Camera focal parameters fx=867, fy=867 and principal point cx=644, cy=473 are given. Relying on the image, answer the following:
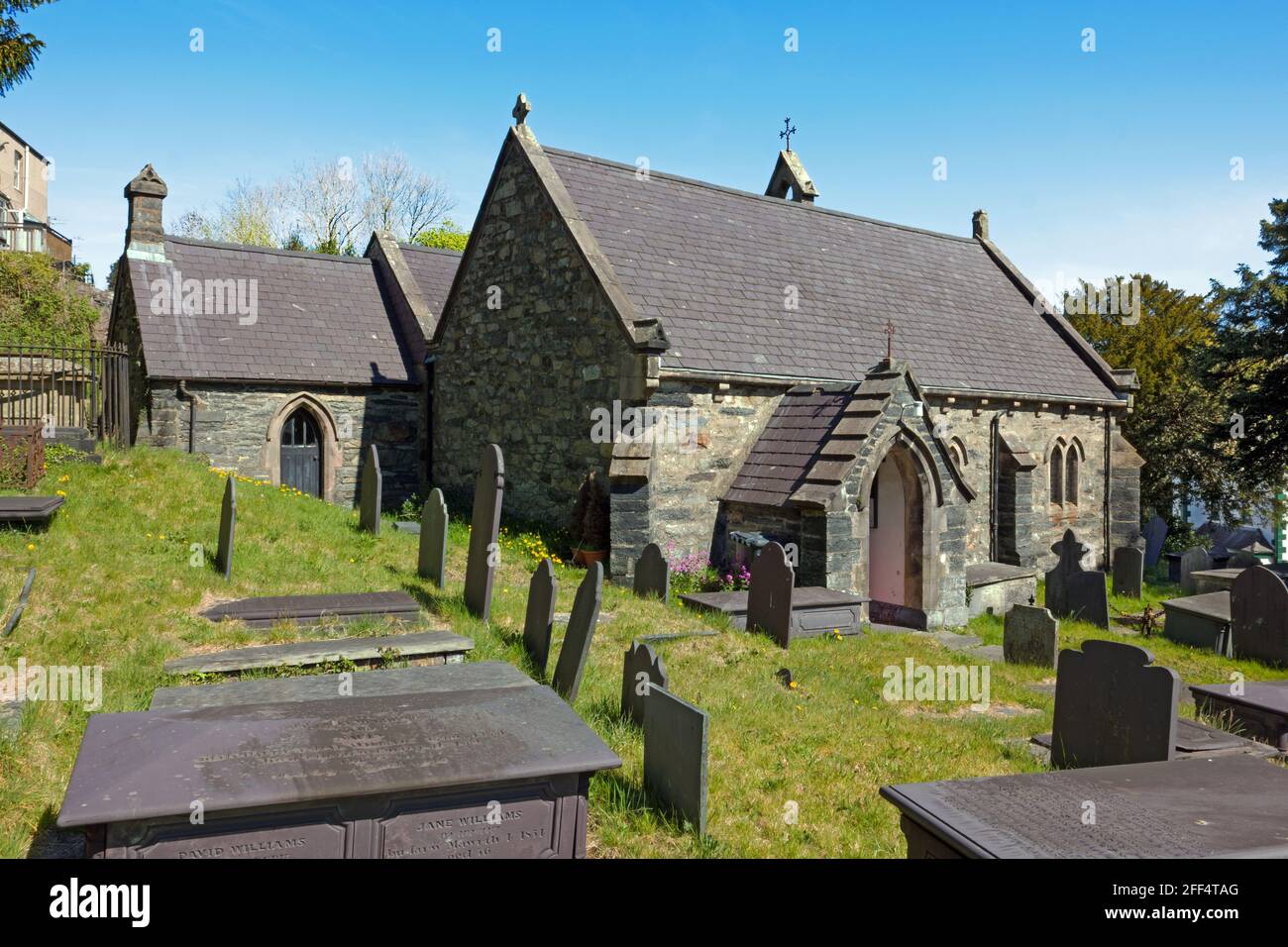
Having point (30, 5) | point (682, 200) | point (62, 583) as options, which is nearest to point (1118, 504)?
point (682, 200)

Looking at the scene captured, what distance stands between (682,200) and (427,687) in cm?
1458

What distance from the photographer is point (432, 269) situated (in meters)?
24.2

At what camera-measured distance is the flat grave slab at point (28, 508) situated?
9.80 metres

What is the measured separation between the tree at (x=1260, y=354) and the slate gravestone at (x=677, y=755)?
20.1 m

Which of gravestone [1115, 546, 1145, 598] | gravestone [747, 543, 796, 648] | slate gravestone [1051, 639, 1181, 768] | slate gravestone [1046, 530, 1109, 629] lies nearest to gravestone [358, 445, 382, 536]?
gravestone [747, 543, 796, 648]

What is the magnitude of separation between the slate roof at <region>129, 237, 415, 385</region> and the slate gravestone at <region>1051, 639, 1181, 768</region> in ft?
54.6

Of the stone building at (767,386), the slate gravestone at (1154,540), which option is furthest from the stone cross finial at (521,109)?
the slate gravestone at (1154,540)

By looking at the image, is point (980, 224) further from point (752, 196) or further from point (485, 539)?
point (485, 539)

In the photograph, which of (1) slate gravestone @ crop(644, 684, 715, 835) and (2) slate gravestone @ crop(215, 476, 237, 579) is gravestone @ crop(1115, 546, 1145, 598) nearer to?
(1) slate gravestone @ crop(644, 684, 715, 835)

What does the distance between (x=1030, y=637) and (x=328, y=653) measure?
8637 millimetres

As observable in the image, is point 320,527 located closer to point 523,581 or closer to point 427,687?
point 523,581

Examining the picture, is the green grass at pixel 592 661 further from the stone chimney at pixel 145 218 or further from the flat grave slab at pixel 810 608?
the stone chimney at pixel 145 218

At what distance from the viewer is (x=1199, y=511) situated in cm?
2975

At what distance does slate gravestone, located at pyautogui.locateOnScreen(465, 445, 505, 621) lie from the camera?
31.5ft
